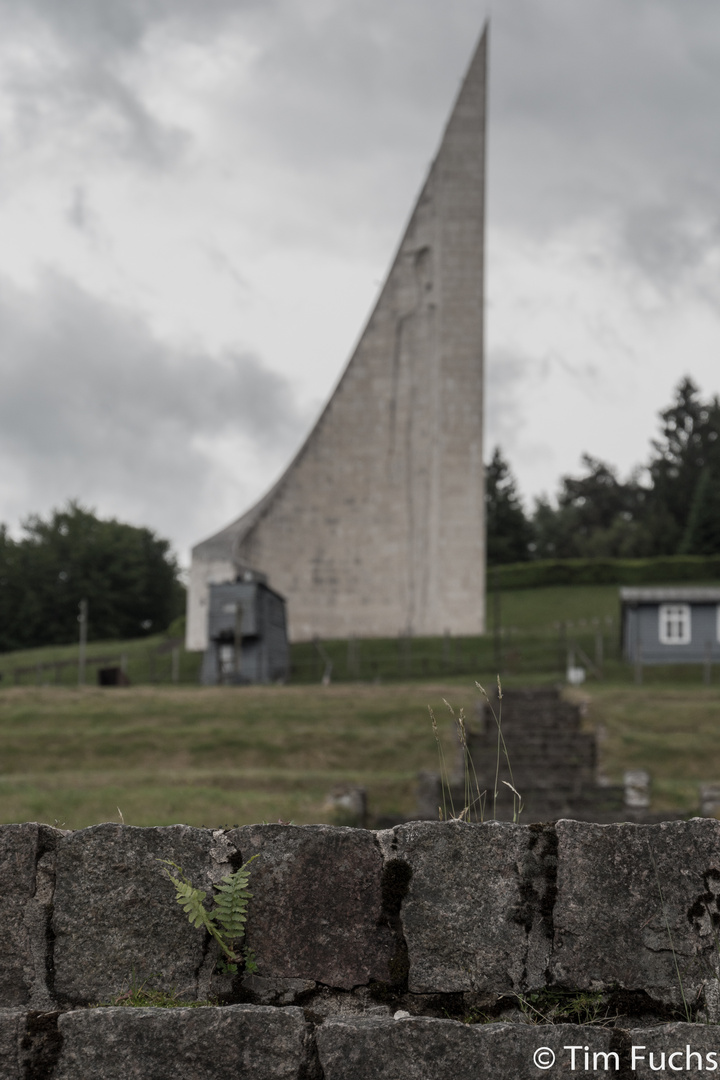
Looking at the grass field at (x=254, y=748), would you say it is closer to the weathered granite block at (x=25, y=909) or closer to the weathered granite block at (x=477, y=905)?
the weathered granite block at (x=25, y=909)

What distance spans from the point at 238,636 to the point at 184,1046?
32956 millimetres

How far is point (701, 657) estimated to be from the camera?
34.9 meters

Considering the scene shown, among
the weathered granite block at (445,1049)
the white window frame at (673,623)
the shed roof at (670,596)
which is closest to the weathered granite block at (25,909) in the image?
the weathered granite block at (445,1049)

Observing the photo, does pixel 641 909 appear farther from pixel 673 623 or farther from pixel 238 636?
pixel 673 623

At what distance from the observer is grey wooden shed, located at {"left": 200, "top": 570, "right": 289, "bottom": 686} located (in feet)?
118

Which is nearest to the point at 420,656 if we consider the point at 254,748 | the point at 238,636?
the point at 238,636

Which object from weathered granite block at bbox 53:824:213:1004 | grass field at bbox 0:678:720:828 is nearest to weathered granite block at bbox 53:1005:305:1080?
weathered granite block at bbox 53:824:213:1004

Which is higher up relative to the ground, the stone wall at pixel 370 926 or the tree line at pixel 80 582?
the tree line at pixel 80 582

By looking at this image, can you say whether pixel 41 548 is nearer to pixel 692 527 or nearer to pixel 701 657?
pixel 692 527

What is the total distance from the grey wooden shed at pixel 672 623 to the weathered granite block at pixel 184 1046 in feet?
110

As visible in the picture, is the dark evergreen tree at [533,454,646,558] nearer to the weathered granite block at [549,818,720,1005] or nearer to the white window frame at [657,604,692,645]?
the white window frame at [657,604,692,645]

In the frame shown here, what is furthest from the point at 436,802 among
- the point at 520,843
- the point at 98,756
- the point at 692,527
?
the point at 692,527

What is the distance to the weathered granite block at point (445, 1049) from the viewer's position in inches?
106

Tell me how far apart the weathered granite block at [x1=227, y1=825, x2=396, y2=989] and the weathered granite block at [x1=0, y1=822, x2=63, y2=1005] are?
1.74 ft
